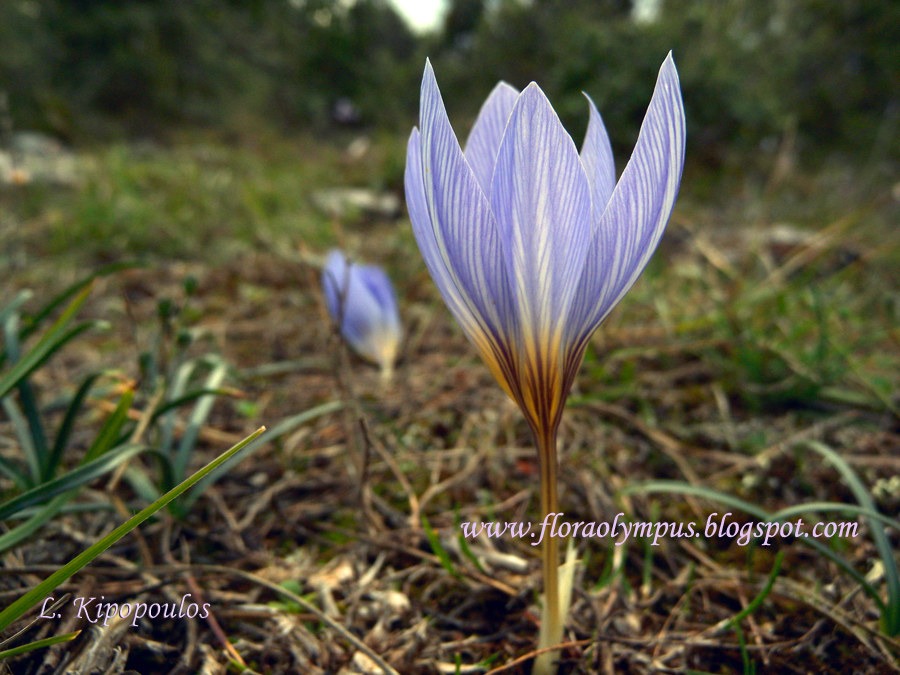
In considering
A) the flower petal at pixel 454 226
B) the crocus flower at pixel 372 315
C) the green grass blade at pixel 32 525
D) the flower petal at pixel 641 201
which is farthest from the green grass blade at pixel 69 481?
the crocus flower at pixel 372 315

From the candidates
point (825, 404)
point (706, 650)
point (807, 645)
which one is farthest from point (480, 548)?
point (825, 404)

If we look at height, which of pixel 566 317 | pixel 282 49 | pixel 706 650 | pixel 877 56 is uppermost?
pixel 282 49

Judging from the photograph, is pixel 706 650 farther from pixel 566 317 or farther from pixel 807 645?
pixel 566 317

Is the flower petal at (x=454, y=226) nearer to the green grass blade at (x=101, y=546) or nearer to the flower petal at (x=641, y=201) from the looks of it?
the flower petal at (x=641, y=201)

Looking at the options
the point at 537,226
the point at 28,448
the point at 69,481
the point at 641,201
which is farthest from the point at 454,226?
the point at 28,448

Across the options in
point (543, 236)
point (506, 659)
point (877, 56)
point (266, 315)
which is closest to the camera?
point (543, 236)

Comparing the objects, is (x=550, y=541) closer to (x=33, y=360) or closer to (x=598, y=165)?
(x=598, y=165)

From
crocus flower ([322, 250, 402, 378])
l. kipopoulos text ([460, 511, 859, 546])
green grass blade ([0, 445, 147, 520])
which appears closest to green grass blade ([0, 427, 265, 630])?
green grass blade ([0, 445, 147, 520])
